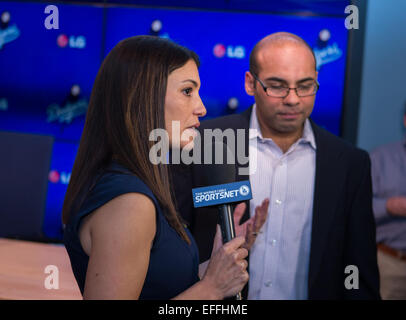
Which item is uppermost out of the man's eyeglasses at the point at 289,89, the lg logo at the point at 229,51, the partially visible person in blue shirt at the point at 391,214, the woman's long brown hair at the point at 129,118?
the lg logo at the point at 229,51

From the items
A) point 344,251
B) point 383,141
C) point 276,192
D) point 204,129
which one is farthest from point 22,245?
point 383,141

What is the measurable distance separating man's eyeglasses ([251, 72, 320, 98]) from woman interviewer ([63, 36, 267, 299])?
2.68 feet

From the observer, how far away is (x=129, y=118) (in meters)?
1.12

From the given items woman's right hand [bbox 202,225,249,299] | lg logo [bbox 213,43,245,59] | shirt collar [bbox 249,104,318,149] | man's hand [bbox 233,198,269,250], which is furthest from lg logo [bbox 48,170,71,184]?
woman's right hand [bbox 202,225,249,299]

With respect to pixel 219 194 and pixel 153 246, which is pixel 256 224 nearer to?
pixel 219 194

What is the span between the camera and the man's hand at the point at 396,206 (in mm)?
2938

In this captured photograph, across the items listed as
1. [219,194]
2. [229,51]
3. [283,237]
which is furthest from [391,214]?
[219,194]

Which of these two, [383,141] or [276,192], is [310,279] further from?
[383,141]

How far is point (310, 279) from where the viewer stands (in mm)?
1859

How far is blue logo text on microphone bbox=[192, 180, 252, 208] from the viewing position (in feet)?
4.01

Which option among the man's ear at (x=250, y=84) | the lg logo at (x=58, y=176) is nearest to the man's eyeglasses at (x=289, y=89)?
the man's ear at (x=250, y=84)

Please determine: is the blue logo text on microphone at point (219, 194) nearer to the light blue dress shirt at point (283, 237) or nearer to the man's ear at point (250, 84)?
the light blue dress shirt at point (283, 237)

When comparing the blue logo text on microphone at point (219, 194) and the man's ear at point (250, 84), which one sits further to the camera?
the man's ear at point (250, 84)

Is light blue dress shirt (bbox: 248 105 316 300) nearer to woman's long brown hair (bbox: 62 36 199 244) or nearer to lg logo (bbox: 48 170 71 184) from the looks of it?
woman's long brown hair (bbox: 62 36 199 244)
